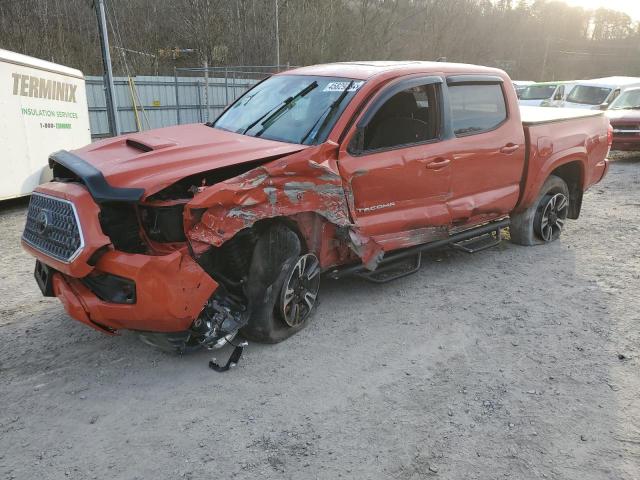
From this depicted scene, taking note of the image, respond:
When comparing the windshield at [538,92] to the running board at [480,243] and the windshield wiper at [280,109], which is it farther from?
the windshield wiper at [280,109]

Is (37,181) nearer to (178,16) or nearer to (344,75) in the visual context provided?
(344,75)

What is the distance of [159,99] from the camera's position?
1795 cm

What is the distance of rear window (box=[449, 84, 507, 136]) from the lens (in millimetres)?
4734

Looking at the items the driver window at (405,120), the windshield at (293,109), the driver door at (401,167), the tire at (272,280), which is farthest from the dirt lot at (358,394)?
the windshield at (293,109)

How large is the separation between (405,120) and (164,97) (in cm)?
1553

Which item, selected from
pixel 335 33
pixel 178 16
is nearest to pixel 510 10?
pixel 335 33

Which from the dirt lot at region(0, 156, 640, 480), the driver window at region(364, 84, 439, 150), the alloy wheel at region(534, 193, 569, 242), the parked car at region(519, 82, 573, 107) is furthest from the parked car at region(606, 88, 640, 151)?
the driver window at region(364, 84, 439, 150)

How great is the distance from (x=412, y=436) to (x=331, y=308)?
67.1 inches

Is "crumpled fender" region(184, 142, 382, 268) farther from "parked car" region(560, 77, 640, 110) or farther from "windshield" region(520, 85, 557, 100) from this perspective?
"windshield" region(520, 85, 557, 100)

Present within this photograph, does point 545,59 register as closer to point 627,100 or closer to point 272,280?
point 627,100

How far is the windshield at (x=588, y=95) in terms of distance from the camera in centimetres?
1486

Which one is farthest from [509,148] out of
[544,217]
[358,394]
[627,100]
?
[627,100]

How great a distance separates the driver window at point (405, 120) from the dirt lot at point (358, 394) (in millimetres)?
1410

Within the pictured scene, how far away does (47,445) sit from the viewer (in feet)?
9.03
